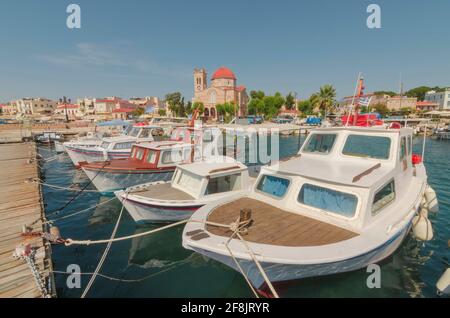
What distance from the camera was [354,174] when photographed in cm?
666

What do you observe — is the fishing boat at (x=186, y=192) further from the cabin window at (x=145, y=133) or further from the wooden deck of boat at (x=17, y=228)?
the cabin window at (x=145, y=133)

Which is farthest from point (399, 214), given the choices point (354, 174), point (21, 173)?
point (21, 173)

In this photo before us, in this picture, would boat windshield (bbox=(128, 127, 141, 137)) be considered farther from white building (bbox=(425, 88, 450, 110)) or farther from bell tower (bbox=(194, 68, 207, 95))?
white building (bbox=(425, 88, 450, 110))

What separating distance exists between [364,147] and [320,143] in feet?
5.13

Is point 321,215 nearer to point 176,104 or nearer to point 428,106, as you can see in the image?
point 176,104

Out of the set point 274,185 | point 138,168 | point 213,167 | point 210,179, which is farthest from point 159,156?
point 274,185

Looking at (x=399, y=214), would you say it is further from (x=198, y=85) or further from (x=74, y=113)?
→ (x=74, y=113)

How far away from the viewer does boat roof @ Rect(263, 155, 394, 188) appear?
625 cm

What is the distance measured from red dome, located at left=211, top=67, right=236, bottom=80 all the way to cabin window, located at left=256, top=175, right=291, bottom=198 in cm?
8971

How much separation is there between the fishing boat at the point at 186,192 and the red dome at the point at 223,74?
8710cm

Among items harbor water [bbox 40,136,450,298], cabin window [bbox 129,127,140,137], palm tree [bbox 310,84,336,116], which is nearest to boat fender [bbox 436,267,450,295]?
harbor water [bbox 40,136,450,298]

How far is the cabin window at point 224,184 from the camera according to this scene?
9703 millimetres

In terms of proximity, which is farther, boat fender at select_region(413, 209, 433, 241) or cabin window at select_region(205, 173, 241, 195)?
cabin window at select_region(205, 173, 241, 195)

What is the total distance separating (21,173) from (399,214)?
21.2 meters
